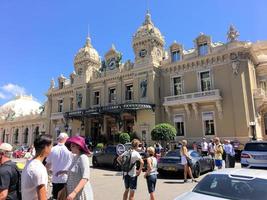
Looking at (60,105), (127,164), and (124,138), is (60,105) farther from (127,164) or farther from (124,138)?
(127,164)

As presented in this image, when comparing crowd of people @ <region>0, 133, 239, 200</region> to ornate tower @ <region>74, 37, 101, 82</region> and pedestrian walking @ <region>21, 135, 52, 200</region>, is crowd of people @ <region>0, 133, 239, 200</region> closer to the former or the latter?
pedestrian walking @ <region>21, 135, 52, 200</region>

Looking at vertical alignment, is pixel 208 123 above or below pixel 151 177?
above

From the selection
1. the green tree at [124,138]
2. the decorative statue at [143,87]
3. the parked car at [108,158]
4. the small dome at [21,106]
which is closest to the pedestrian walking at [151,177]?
the parked car at [108,158]

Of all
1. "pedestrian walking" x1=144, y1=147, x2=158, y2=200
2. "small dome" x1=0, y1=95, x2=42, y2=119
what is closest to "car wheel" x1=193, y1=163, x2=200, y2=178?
"pedestrian walking" x1=144, y1=147, x2=158, y2=200

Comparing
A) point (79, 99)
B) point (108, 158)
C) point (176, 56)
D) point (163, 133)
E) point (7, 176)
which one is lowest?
point (108, 158)

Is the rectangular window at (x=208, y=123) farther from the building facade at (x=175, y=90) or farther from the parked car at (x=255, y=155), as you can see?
the parked car at (x=255, y=155)

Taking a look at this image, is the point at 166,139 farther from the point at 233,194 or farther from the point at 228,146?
the point at 233,194

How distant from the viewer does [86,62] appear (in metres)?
37.2

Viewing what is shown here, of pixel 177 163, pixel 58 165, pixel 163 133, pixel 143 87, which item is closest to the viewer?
pixel 58 165

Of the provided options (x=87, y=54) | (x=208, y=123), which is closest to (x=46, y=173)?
(x=208, y=123)

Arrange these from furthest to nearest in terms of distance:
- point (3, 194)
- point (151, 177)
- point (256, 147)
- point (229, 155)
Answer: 1. point (229, 155)
2. point (256, 147)
3. point (151, 177)
4. point (3, 194)

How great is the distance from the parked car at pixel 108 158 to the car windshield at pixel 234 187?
12.7 m

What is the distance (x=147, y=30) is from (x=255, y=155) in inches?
910

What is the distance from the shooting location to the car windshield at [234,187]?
430 centimetres
